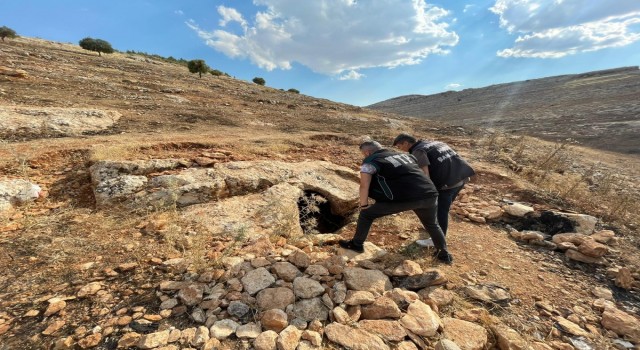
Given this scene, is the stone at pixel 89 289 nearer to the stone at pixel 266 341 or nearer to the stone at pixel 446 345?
the stone at pixel 266 341

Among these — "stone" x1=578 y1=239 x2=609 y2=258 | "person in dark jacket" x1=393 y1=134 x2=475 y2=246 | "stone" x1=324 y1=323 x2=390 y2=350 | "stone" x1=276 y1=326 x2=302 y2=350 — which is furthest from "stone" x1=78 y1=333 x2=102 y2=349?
"stone" x1=578 y1=239 x2=609 y2=258

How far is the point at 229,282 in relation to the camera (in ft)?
8.67

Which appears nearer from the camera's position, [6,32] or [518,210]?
[518,210]

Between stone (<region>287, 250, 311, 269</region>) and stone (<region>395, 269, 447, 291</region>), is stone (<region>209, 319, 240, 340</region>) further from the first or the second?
stone (<region>395, 269, 447, 291</region>)

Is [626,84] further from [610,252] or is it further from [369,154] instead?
[369,154]

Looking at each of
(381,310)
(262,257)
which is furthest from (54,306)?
(381,310)

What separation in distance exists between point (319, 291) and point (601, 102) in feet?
106

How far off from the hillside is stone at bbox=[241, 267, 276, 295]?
0.05ft

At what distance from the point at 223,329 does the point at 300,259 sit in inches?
39.8

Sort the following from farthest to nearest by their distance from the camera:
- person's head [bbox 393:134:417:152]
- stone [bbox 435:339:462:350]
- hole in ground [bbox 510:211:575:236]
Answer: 1. hole in ground [bbox 510:211:575:236]
2. person's head [bbox 393:134:417:152]
3. stone [bbox 435:339:462:350]

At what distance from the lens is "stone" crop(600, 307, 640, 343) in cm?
246

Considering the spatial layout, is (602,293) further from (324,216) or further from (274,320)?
(324,216)

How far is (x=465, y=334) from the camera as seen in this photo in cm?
227

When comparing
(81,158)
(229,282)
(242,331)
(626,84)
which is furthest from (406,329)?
(626,84)
